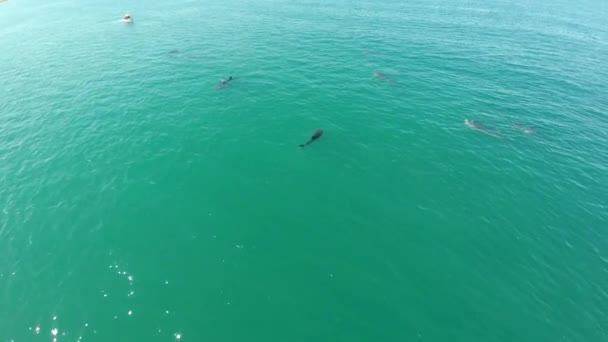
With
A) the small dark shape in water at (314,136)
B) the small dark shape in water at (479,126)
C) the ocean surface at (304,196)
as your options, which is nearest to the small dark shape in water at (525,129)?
the ocean surface at (304,196)

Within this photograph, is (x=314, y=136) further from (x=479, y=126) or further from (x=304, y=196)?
(x=479, y=126)

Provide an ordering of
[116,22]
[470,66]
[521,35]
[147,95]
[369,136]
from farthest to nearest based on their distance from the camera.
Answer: [116,22]
[521,35]
[470,66]
[147,95]
[369,136]

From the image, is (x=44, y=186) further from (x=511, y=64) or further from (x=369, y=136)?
(x=511, y=64)

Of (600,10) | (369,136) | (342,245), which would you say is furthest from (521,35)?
(342,245)

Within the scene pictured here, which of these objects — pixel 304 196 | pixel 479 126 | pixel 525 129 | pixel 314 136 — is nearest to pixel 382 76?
pixel 479 126

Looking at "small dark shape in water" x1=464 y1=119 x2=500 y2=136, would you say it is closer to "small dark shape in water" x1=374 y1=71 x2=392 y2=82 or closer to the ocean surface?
the ocean surface

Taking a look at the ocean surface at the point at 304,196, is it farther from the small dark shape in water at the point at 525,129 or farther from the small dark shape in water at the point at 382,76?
the small dark shape in water at the point at 382,76

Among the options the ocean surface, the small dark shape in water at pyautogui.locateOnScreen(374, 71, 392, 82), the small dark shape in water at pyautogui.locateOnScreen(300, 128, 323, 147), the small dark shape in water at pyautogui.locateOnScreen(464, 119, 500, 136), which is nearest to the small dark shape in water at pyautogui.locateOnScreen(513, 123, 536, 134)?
the ocean surface

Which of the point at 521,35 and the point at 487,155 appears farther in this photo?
the point at 521,35
